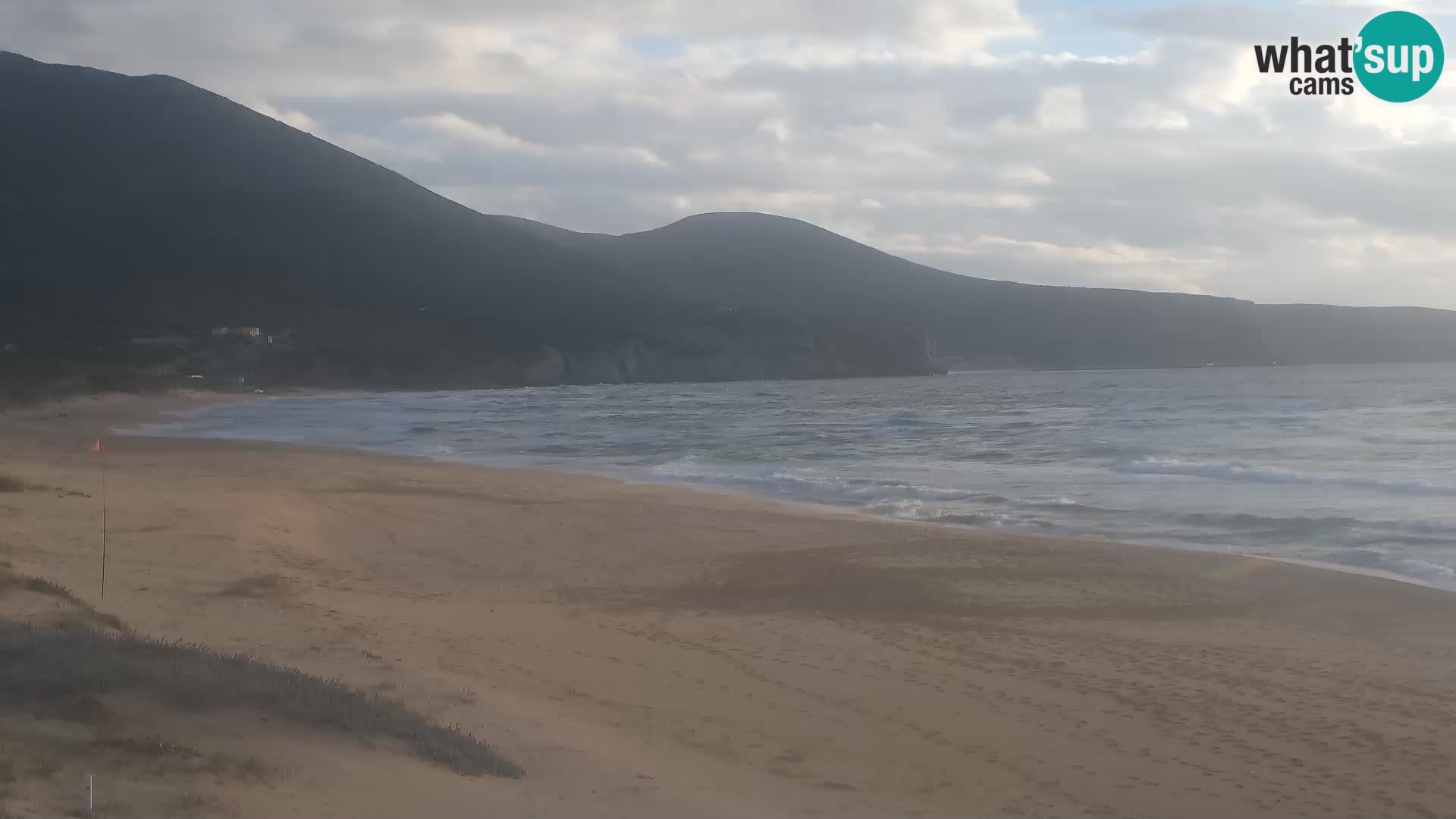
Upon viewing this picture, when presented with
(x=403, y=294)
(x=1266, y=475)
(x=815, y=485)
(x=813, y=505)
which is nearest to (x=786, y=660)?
(x=813, y=505)

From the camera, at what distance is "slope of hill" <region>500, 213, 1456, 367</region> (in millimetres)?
132375

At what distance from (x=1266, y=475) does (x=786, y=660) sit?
52.4 ft

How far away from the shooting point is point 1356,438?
29906 millimetres

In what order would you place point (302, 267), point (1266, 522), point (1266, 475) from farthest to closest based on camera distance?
point (302, 267) < point (1266, 475) < point (1266, 522)

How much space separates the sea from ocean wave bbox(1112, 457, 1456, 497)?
68 mm

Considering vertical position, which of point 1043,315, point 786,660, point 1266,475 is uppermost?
point 1043,315

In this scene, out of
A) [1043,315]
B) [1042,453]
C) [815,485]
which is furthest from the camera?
[1043,315]

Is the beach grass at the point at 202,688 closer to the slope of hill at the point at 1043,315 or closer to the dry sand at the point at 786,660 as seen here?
the dry sand at the point at 786,660

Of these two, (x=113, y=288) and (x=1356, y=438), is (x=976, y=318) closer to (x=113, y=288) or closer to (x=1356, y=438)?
(x=113, y=288)

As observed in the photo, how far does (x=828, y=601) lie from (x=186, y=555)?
6.00m

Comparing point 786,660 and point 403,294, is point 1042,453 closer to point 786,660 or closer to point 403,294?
point 786,660

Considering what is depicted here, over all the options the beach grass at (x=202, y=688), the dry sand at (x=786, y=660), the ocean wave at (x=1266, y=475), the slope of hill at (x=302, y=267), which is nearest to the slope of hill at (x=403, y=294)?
the slope of hill at (x=302, y=267)

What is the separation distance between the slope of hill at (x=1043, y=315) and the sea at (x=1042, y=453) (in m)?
73.2

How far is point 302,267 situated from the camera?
360ft
